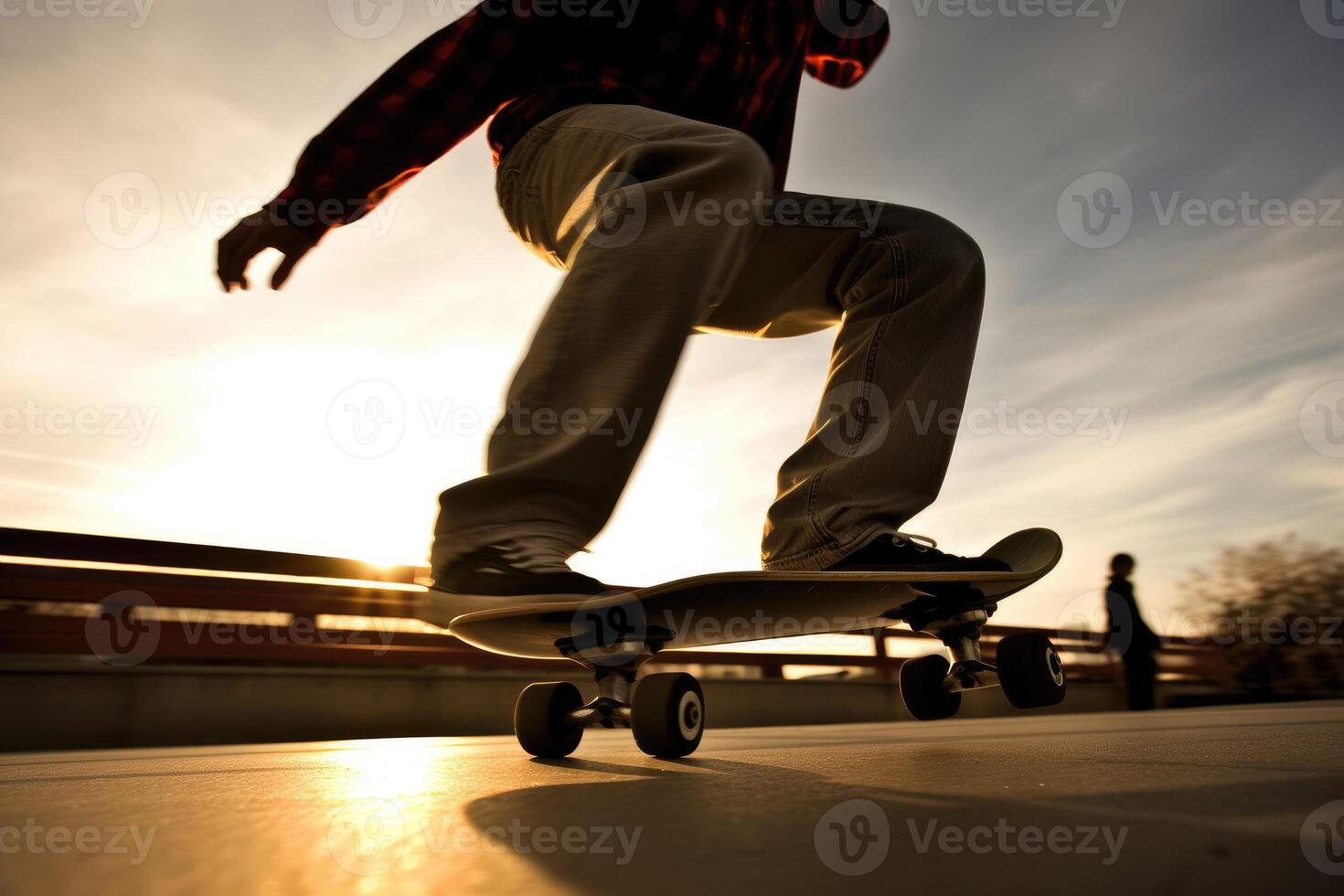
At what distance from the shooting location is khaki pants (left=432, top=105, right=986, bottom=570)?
1.36 m

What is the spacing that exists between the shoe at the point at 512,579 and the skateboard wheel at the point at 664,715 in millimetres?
164

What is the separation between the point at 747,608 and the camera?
4.54 feet

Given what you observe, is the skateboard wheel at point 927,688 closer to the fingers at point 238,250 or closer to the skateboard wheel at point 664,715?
the skateboard wheel at point 664,715

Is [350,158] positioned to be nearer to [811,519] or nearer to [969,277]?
[811,519]

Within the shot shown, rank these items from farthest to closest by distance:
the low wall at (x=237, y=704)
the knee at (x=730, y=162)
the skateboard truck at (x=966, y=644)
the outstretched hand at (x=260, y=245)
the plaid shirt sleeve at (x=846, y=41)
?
1. the low wall at (x=237, y=704)
2. the plaid shirt sleeve at (x=846, y=41)
3. the outstretched hand at (x=260, y=245)
4. the skateboard truck at (x=966, y=644)
5. the knee at (x=730, y=162)

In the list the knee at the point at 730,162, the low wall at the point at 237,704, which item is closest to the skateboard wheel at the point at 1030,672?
the knee at the point at 730,162

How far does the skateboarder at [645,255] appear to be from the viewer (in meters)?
1.36

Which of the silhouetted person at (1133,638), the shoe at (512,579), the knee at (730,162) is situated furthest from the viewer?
the silhouetted person at (1133,638)

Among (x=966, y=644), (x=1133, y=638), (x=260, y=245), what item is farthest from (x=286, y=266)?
(x=1133, y=638)

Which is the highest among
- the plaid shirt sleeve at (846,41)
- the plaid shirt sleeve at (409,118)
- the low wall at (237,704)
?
the plaid shirt sleeve at (846,41)

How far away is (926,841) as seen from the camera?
548mm

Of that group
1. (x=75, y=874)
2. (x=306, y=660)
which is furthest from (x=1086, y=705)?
(x=75, y=874)

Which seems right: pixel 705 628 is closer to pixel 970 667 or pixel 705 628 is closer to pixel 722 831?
pixel 970 667

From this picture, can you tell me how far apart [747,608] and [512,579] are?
0.38 meters
